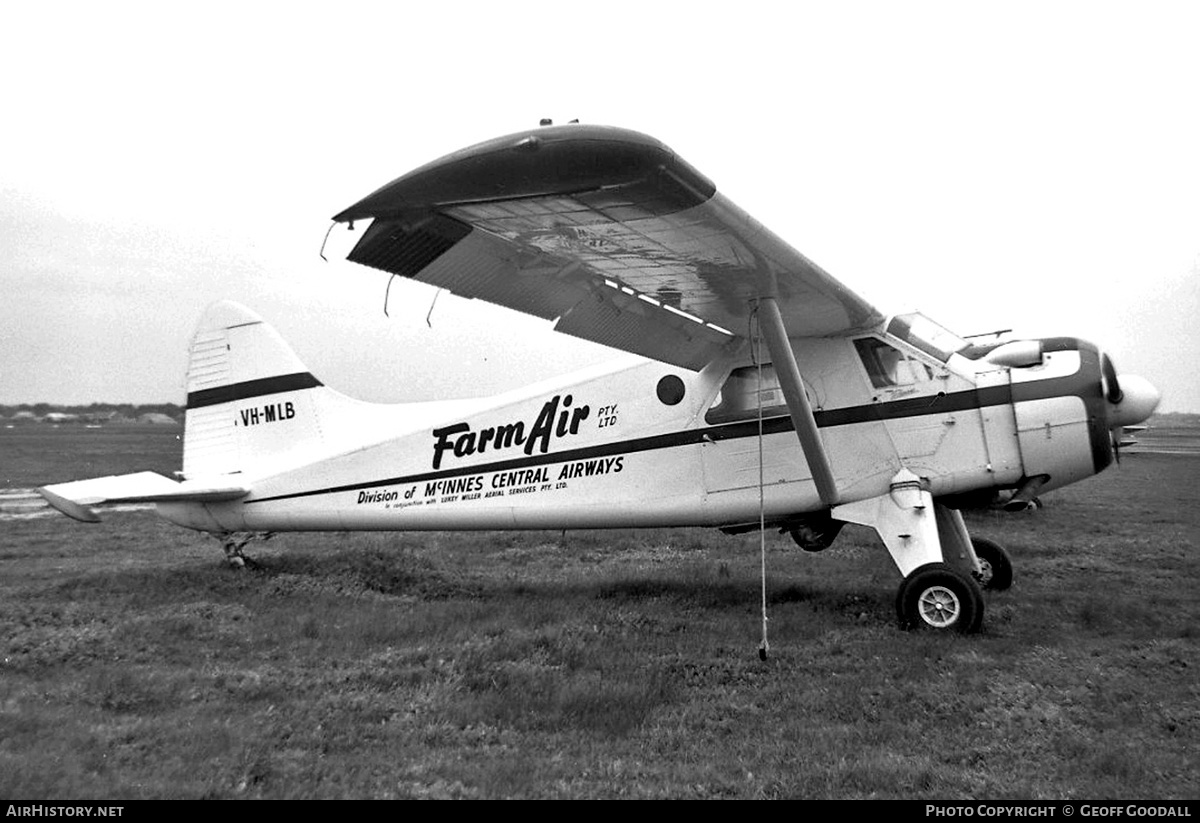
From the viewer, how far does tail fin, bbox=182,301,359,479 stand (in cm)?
913

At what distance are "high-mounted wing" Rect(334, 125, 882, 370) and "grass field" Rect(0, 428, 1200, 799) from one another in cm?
242

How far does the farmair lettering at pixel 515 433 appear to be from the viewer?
8227 mm

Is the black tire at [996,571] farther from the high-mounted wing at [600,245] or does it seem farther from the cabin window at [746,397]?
the high-mounted wing at [600,245]

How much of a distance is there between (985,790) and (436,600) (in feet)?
17.7

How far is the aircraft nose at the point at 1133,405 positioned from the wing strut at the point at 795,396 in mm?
2309

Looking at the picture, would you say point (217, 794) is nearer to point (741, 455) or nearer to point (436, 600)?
point (436, 600)

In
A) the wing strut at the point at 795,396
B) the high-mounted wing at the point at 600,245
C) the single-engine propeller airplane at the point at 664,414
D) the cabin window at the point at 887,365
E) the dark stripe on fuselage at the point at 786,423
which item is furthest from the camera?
the cabin window at the point at 887,365

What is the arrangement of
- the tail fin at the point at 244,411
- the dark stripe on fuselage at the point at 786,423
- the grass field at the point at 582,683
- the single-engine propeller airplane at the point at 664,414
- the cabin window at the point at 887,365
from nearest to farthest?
1. the grass field at the point at 582,683
2. the single-engine propeller airplane at the point at 664,414
3. the dark stripe on fuselage at the point at 786,423
4. the cabin window at the point at 887,365
5. the tail fin at the point at 244,411

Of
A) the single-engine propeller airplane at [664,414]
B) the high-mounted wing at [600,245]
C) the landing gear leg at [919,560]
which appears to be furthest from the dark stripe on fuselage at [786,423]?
the high-mounted wing at [600,245]

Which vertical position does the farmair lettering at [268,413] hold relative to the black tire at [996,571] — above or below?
above

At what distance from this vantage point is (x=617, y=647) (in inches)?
239

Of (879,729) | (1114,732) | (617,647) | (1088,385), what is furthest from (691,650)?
(1088,385)

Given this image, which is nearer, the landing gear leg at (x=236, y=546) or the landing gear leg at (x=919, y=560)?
the landing gear leg at (x=919, y=560)

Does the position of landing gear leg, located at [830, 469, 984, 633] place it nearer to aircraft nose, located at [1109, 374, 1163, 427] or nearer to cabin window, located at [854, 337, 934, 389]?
cabin window, located at [854, 337, 934, 389]
